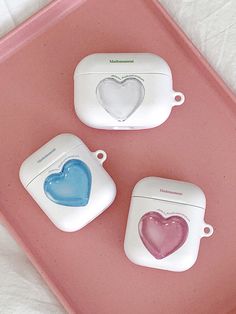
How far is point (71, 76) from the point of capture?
84cm

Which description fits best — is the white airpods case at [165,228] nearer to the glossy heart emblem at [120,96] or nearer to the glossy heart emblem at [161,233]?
the glossy heart emblem at [161,233]

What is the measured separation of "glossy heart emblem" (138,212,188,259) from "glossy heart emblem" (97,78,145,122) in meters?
0.14

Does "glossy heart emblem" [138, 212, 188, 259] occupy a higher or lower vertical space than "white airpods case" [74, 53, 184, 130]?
lower

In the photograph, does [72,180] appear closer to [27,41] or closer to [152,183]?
[152,183]

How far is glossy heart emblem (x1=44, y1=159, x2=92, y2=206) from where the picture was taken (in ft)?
2.55

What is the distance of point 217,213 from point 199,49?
24 cm

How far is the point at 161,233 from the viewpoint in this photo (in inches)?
30.4

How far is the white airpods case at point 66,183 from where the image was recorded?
0.78 metres

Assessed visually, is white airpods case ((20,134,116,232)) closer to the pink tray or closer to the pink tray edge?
the pink tray

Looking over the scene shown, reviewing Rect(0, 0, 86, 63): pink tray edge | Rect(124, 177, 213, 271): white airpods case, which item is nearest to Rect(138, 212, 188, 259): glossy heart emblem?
Rect(124, 177, 213, 271): white airpods case

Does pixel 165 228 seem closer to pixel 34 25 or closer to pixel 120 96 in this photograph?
pixel 120 96

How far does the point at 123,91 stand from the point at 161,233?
0.20 metres

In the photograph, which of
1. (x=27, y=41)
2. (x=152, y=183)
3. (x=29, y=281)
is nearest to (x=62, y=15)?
(x=27, y=41)

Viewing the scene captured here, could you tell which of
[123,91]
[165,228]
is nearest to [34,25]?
[123,91]
